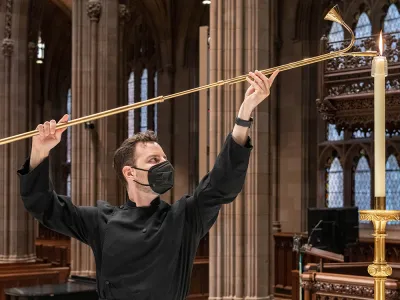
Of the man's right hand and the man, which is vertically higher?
the man's right hand

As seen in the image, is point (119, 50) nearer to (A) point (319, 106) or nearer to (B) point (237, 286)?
(A) point (319, 106)

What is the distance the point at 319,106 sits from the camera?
12406mm

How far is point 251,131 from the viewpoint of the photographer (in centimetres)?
808

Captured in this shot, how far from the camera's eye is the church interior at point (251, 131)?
811 cm

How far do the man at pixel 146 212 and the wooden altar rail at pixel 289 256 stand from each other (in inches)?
395

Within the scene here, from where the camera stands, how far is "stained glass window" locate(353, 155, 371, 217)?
575 inches

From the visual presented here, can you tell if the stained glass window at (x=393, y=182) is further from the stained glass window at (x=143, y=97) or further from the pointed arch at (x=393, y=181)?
the stained glass window at (x=143, y=97)

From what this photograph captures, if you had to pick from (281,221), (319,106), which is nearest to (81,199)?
(319,106)

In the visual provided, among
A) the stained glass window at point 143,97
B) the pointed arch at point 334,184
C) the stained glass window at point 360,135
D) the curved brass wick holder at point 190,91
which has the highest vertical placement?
the stained glass window at point 143,97

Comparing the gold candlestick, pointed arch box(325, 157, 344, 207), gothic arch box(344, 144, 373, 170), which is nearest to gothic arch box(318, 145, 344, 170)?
pointed arch box(325, 157, 344, 207)

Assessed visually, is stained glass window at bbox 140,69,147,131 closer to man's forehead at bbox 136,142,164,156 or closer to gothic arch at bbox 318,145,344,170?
gothic arch at bbox 318,145,344,170

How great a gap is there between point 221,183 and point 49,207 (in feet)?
2.00

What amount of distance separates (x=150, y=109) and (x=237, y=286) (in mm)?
12901

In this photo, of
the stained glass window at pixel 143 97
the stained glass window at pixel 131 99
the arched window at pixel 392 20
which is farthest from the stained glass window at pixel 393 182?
the stained glass window at pixel 131 99
